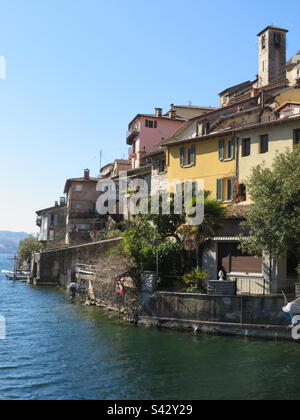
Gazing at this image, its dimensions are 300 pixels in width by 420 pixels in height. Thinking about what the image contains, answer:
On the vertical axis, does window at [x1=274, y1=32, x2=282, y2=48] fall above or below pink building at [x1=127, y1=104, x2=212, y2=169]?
above

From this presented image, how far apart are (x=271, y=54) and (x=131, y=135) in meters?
25.9

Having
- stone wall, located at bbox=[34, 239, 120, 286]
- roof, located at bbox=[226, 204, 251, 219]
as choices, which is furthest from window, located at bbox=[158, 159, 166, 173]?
stone wall, located at bbox=[34, 239, 120, 286]

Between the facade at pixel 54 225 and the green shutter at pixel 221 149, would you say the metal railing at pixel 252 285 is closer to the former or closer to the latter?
the green shutter at pixel 221 149

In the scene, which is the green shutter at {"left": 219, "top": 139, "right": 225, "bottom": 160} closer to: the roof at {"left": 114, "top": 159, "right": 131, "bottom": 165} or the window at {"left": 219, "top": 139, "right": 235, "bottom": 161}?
the window at {"left": 219, "top": 139, "right": 235, "bottom": 161}

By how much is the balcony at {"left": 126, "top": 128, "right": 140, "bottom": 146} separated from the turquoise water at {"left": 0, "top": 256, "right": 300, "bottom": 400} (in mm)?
35350

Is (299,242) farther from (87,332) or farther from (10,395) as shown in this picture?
(10,395)

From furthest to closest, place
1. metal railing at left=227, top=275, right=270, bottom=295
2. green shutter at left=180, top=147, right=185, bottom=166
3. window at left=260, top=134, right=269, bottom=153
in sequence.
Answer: green shutter at left=180, top=147, right=185, bottom=166, window at left=260, top=134, right=269, bottom=153, metal railing at left=227, top=275, right=270, bottom=295

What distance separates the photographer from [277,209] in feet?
82.0

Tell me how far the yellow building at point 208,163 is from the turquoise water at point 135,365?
12488 mm

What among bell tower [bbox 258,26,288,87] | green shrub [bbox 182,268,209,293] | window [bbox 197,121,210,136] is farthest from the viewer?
bell tower [bbox 258,26,288,87]

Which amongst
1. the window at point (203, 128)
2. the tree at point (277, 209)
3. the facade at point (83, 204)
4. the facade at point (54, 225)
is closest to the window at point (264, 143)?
the tree at point (277, 209)

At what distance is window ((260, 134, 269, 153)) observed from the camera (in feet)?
104

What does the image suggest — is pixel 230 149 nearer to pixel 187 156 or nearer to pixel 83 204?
pixel 187 156

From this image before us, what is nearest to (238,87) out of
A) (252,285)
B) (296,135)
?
(296,135)
